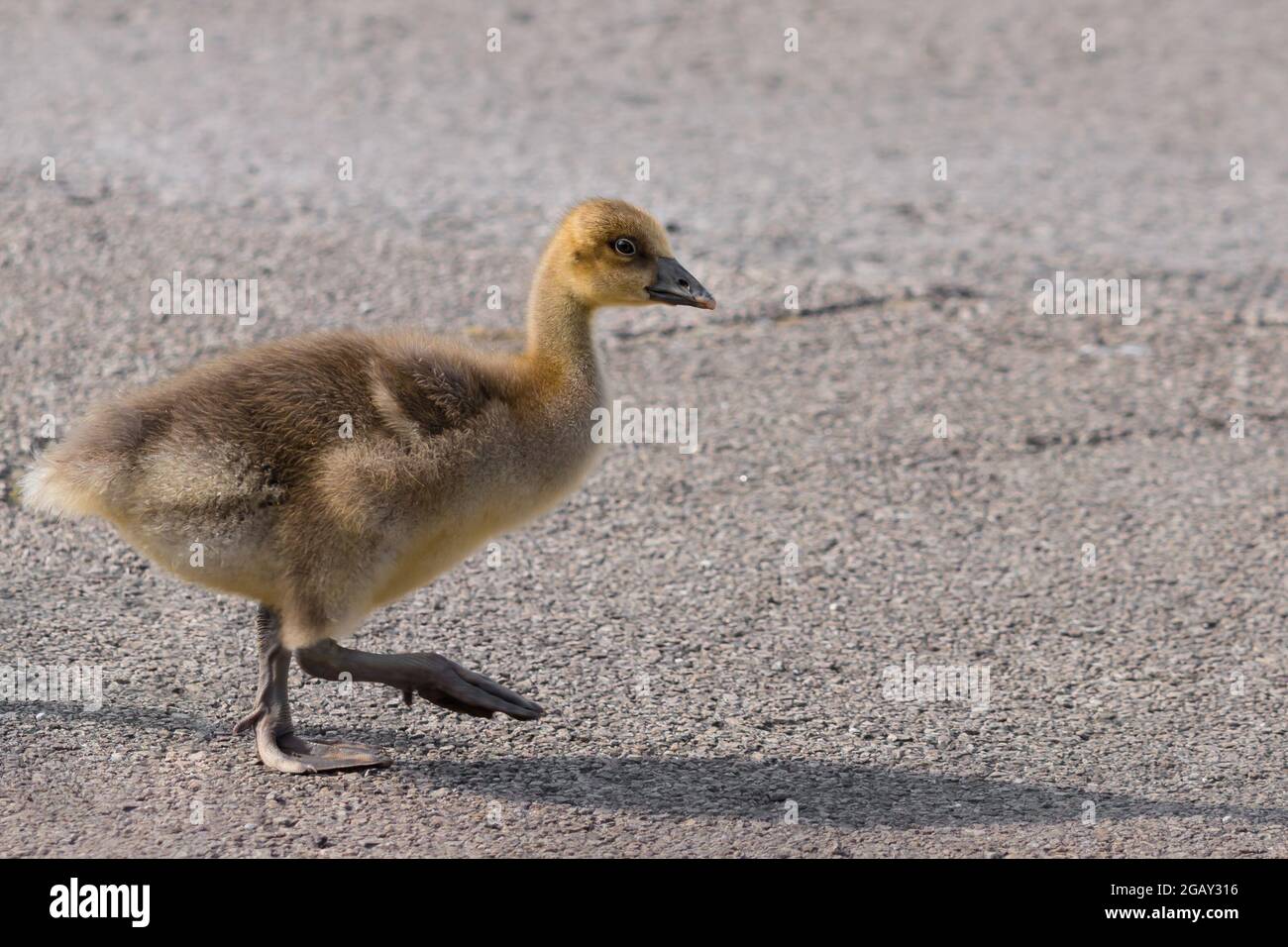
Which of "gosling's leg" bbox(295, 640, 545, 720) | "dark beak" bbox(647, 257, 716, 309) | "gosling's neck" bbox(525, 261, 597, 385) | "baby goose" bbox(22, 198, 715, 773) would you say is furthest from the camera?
"dark beak" bbox(647, 257, 716, 309)

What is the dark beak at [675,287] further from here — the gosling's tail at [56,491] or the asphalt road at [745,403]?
the gosling's tail at [56,491]

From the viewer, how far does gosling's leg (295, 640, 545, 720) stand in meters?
4.54

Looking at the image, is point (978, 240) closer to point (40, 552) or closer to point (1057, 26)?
point (1057, 26)

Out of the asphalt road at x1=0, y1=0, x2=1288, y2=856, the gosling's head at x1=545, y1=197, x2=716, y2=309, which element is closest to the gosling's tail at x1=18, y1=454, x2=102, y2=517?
the asphalt road at x1=0, y1=0, x2=1288, y2=856

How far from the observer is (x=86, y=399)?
6.90 metres

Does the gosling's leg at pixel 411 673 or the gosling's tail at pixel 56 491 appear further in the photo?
the gosling's leg at pixel 411 673

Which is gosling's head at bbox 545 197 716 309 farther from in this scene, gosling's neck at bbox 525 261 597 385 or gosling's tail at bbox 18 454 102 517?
gosling's tail at bbox 18 454 102 517

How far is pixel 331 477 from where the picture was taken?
4406 millimetres

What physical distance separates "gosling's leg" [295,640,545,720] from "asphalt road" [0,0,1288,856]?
0.23 metres

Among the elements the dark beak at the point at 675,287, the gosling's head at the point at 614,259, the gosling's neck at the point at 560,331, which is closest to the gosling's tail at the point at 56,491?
the gosling's neck at the point at 560,331

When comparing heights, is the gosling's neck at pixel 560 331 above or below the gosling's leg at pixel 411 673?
above

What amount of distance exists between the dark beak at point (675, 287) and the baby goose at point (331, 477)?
0.62ft

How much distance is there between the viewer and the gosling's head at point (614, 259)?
491 centimetres
